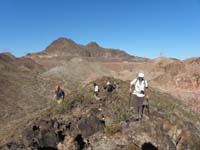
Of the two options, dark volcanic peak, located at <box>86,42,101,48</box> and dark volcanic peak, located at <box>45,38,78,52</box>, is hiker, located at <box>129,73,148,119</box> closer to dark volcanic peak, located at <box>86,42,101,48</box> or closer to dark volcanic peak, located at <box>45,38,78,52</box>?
dark volcanic peak, located at <box>45,38,78,52</box>

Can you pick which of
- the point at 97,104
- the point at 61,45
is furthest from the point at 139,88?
the point at 61,45

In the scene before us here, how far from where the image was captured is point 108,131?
11164mm

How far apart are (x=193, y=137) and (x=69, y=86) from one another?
23993 mm

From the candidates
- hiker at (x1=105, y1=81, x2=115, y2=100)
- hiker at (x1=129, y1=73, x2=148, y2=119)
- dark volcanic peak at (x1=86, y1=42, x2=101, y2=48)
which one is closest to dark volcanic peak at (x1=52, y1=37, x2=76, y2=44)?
dark volcanic peak at (x1=86, y1=42, x2=101, y2=48)

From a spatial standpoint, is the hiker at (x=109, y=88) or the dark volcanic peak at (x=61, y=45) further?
the dark volcanic peak at (x=61, y=45)

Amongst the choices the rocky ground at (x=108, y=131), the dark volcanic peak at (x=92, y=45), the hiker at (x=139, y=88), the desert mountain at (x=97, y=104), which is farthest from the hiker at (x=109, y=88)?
the dark volcanic peak at (x=92, y=45)

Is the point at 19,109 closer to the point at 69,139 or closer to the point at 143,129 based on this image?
the point at 69,139

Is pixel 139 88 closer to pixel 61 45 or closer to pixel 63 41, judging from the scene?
pixel 61 45

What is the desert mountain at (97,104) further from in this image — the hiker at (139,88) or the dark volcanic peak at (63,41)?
the dark volcanic peak at (63,41)

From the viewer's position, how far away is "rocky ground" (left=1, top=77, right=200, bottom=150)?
10.4 m

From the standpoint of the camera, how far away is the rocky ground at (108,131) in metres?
10.4

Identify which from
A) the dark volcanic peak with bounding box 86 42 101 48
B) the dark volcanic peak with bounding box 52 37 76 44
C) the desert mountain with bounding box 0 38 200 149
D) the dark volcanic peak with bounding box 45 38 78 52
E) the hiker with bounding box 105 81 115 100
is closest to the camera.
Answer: the desert mountain with bounding box 0 38 200 149

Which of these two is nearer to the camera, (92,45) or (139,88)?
(139,88)

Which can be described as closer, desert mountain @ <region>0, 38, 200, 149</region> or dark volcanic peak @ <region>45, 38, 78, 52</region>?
desert mountain @ <region>0, 38, 200, 149</region>
